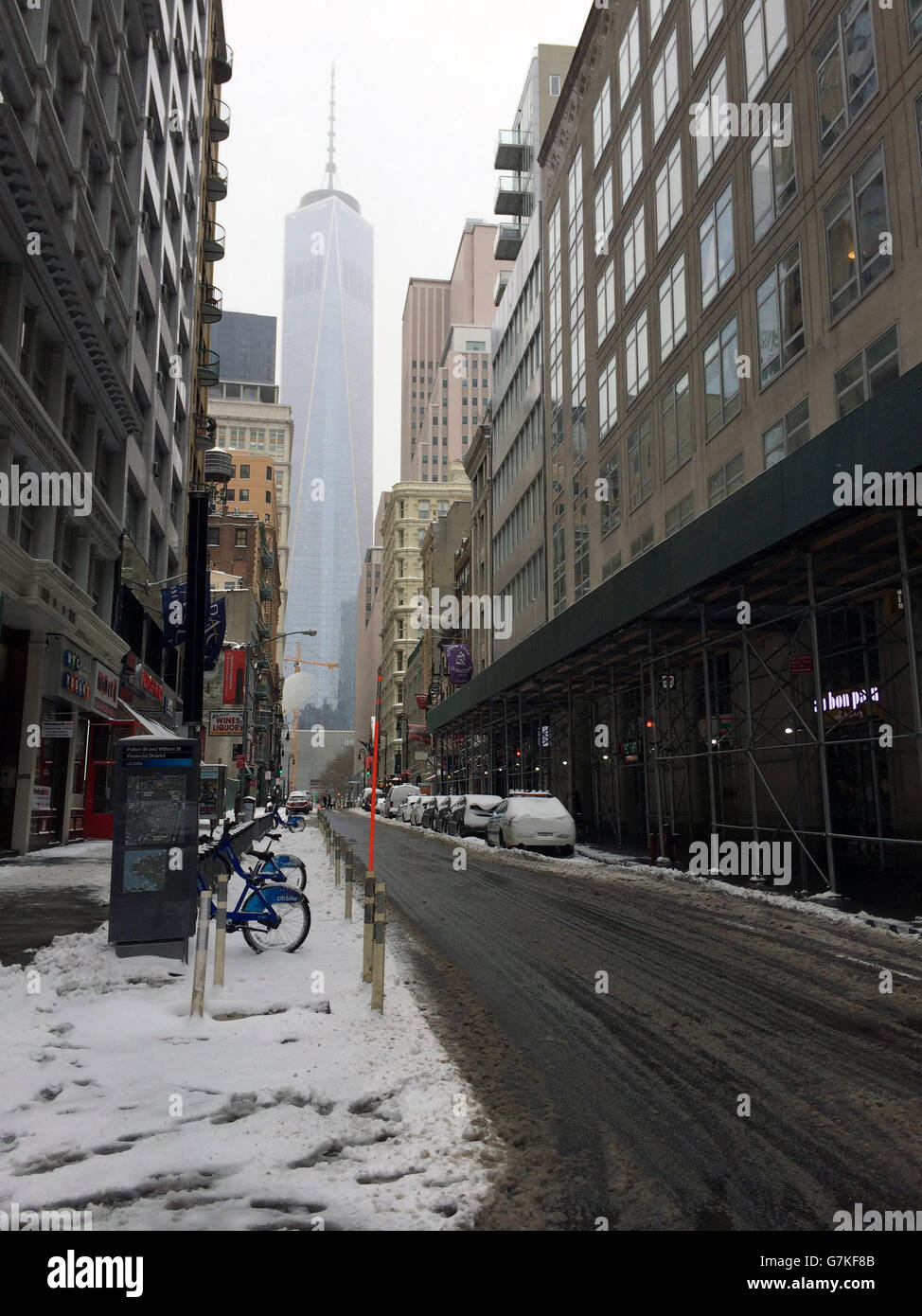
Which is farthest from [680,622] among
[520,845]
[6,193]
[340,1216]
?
[340,1216]

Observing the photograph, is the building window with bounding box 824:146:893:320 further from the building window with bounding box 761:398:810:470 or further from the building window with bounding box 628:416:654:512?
the building window with bounding box 628:416:654:512

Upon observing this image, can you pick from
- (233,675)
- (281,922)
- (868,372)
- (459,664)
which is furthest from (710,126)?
(233,675)

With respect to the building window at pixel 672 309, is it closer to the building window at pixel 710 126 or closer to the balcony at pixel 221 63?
the building window at pixel 710 126

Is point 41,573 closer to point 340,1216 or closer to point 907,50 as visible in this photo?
point 340,1216

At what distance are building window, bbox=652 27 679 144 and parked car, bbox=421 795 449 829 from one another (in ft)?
89.7

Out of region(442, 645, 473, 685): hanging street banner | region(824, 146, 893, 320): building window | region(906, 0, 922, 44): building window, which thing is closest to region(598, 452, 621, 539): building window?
region(824, 146, 893, 320): building window

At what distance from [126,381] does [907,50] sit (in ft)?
75.5

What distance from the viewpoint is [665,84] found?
31.1m

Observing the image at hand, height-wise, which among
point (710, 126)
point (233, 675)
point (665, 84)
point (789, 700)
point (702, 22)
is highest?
point (665, 84)

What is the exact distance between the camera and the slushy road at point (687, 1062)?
13.6 feet

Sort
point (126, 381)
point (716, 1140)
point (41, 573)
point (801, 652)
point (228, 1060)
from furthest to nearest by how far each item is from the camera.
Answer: point (126, 381) → point (801, 652) → point (41, 573) → point (228, 1060) → point (716, 1140)

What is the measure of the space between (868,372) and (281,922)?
1669 cm

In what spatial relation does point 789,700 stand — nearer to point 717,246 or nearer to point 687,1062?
point 687,1062
